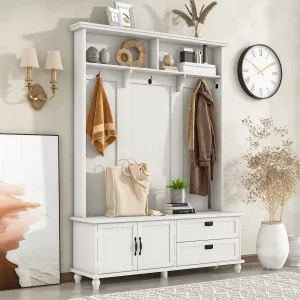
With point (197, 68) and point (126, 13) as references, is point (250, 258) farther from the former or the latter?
point (126, 13)

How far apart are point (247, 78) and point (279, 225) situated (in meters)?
1.63

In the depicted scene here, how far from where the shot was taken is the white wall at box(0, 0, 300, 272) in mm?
5984

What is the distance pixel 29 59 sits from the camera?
584 centimetres

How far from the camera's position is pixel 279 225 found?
22.4 ft

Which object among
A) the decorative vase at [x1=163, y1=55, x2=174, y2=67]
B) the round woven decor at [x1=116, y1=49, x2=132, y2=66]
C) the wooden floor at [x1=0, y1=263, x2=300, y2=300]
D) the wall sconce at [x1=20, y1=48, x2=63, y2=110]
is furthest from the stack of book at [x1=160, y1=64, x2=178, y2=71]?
the wooden floor at [x1=0, y1=263, x2=300, y2=300]

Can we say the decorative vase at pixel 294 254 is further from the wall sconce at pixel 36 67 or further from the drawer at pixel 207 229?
the wall sconce at pixel 36 67

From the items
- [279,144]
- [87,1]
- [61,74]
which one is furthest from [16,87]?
[279,144]

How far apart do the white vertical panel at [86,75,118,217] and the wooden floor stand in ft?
2.19

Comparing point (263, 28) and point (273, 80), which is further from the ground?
point (263, 28)

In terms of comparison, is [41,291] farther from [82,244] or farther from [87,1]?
[87,1]

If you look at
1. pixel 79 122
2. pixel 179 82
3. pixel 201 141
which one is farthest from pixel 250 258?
pixel 79 122

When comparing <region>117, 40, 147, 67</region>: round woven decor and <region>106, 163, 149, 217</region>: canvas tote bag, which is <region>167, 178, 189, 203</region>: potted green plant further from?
<region>117, 40, 147, 67</region>: round woven decor

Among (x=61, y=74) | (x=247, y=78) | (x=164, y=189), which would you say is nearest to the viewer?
(x=61, y=74)

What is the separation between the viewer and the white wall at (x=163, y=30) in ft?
19.6
